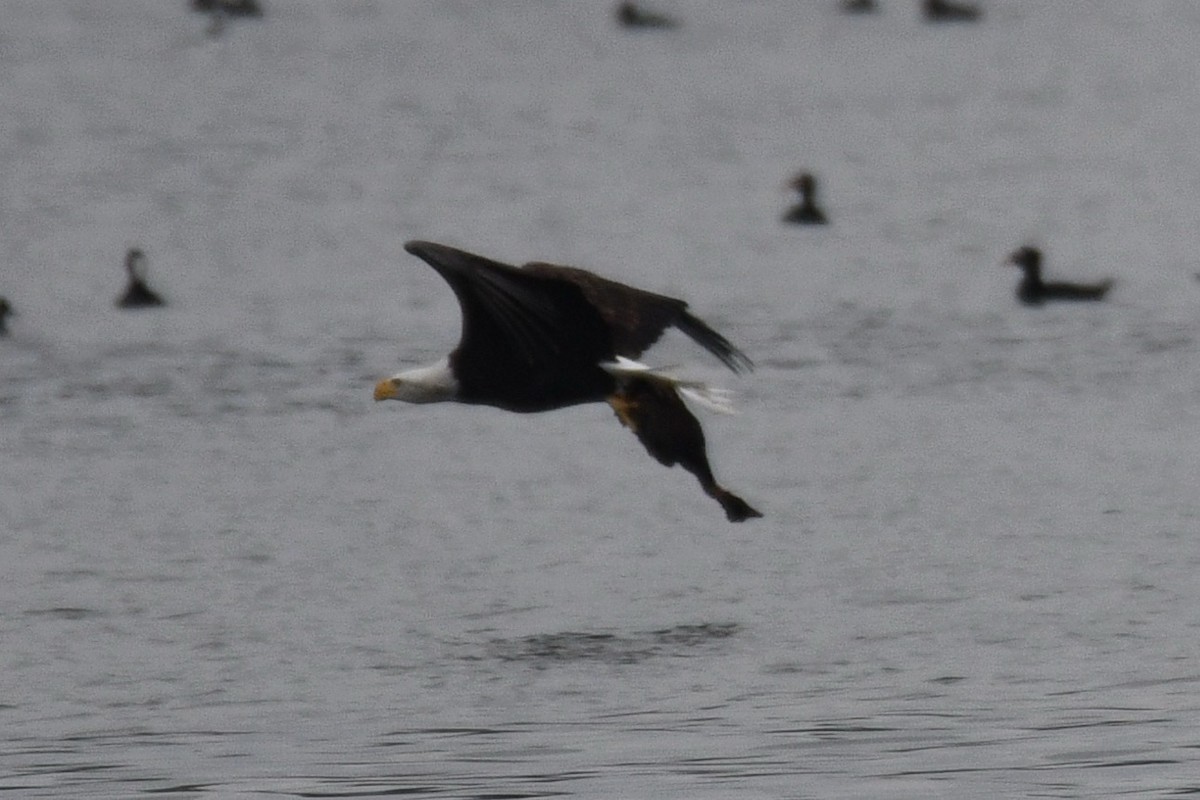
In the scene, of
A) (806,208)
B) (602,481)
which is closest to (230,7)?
(806,208)

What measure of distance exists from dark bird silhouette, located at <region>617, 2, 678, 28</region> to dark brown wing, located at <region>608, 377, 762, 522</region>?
113 ft

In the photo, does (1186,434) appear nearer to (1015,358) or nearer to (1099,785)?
(1015,358)

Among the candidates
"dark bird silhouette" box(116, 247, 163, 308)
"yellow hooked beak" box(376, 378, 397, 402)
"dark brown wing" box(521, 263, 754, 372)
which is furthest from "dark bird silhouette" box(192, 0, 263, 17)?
"dark brown wing" box(521, 263, 754, 372)

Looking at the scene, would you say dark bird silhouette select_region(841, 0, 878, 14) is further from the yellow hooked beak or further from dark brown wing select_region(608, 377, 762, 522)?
dark brown wing select_region(608, 377, 762, 522)

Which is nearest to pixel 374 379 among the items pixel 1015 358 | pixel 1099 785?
pixel 1015 358

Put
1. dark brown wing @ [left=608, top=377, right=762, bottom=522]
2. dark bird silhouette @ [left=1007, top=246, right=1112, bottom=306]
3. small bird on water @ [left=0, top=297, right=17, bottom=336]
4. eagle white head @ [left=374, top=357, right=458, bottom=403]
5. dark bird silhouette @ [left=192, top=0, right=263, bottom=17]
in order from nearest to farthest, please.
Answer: dark brown wing @ [left=608, top=377, right=762, bottom=522] → eagle white head @ [left=374, top=357, right=458, bottom=403] → small bird on water @ [left=0, top=297, right=17, bottom=336] → dark bird silhouette @ [left=1007, top=246, right=1112, bottom=306] → dark bird silhouette @ [left=192, top=0, right=263, bottom=17]

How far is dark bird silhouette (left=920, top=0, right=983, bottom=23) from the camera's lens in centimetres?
4569

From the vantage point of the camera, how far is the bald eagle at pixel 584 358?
33.1 ft

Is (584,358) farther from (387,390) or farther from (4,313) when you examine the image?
(4,313)

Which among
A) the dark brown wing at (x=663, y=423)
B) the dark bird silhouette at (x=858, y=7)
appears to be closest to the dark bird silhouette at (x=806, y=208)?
the dark brown wing at (x=663, y=423)

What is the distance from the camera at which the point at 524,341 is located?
9984mm

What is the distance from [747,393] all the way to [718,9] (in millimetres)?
31858

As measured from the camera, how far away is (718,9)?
4812 cm

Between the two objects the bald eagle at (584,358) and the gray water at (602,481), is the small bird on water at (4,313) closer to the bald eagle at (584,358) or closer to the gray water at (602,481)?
the gray water at (602,481)
